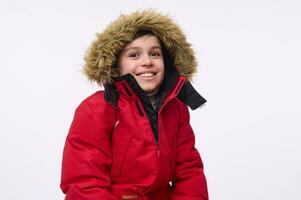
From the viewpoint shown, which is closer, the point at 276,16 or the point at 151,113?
the point at 151,113

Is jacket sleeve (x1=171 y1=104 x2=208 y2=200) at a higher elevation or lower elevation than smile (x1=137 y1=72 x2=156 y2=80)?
lower

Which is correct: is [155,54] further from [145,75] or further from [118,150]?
[118,150]

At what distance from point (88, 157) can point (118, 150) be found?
0.10 meters

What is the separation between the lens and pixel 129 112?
1.48 meters

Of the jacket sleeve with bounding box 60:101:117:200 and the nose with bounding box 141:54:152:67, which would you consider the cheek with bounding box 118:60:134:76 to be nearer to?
the nose with bounding box 141:54:152:67

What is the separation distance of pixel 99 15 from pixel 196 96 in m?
1.19

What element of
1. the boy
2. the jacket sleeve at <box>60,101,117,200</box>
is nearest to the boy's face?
the boy

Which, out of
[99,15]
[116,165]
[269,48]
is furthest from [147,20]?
[269,48]

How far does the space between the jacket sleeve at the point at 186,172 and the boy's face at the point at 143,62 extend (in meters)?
0.19

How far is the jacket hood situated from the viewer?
148 centimetres

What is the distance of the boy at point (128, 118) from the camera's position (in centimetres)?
144

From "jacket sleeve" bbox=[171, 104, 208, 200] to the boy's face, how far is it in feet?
0.61

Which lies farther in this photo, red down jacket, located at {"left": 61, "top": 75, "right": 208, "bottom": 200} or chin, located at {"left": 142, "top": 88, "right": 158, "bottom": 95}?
chin, located at {"left": 142, "top": 88, "right": 158, "bottom": 95}

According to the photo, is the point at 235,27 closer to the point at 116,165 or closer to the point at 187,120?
the point at 187,120
